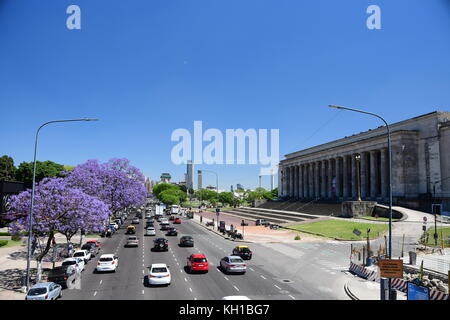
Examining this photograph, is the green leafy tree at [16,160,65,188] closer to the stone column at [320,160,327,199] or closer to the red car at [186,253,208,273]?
the stone column at [320,160,327,199]

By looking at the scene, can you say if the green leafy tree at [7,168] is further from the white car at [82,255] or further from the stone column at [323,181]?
the stone column at [323,181]

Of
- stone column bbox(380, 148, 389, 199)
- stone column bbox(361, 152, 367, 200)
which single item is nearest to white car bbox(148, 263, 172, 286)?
stone column bbox(380, 148, 389, 199)

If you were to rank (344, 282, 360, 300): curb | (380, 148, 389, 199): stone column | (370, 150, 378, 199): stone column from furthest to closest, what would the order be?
(370, 150, 378, 199): stone column < (380, 148, 389, 199): stone column < (344, 282, 360, 300): curb

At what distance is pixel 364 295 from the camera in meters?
19.3

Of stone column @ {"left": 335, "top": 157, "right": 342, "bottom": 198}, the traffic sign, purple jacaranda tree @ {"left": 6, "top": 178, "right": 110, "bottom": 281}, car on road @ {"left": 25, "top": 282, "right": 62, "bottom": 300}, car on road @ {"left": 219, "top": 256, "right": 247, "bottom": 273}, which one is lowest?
car on road @ {"left": 219, "top": 256, "right": 247, "bottom": 273}

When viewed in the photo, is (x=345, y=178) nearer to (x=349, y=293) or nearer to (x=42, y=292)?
(x=349, y=293)

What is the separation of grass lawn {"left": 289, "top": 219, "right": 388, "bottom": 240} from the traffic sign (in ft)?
105

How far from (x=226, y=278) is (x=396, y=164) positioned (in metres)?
59.3

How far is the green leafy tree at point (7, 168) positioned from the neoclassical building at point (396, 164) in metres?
95.9

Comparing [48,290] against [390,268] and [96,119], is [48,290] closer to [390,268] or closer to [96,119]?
[96,119]

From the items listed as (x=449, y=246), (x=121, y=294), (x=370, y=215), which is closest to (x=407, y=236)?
(x=449, y=246)

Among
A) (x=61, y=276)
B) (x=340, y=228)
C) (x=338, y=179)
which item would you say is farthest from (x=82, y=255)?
(x=338, y=179)

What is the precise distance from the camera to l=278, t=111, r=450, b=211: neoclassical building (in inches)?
2569

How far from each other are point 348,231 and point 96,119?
138 ft
